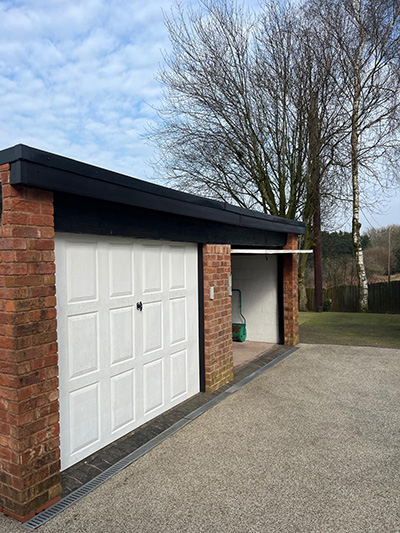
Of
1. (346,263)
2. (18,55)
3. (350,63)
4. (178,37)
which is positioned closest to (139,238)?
(18,55)

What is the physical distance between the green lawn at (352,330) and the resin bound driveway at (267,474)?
4.05 metres

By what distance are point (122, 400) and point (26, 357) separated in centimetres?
150

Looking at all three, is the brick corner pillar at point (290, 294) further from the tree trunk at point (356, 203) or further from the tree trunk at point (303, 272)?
the tree trunk at point (303, 272)

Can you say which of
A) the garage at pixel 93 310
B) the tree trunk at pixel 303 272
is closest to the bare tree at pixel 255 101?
the tree trunk at pixel 303 272

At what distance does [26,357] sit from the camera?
3.02 meters

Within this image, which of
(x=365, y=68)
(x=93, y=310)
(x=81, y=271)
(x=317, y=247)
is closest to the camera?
(x=81, y=271)

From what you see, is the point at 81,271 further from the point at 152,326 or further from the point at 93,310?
the point at 152,326

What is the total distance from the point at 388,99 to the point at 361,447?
1359 centimetres

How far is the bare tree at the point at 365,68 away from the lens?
1403cm

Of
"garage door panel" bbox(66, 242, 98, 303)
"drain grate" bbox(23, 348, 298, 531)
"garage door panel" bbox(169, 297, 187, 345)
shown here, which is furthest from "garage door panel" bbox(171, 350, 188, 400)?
"garage door panel" bbox(66, 242, 98, 303)

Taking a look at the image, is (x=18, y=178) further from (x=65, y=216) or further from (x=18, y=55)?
(x=18, y=55)

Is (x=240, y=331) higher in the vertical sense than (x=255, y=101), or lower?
lower

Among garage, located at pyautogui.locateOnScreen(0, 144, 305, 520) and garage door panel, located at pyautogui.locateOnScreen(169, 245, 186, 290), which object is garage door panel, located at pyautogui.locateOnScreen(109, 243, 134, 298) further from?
garage door panel, located at pyautogui.locateOnScreen(169, 245, 186, 290)

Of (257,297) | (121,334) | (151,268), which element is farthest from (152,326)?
(257,297)
